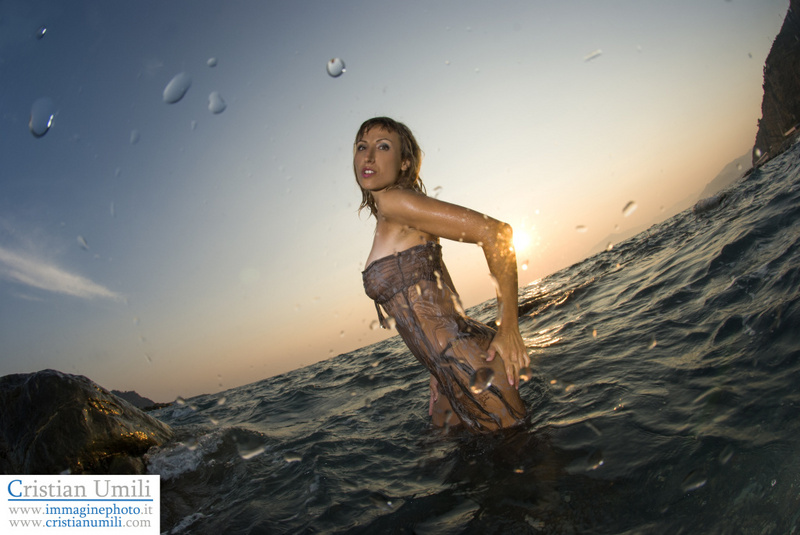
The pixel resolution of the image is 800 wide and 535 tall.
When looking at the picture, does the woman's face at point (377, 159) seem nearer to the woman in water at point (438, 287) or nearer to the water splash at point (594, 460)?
the woman in water at point (438, 287)

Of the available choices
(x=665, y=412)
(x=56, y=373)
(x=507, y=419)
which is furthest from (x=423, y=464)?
(x=56, y=373)

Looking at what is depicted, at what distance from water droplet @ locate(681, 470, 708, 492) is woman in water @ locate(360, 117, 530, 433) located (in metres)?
0.99

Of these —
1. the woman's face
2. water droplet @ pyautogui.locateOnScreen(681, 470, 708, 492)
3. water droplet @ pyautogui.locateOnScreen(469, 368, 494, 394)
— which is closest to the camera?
water droplet @ pyautogui.locateOnScreen(681, 470, 708, 492)

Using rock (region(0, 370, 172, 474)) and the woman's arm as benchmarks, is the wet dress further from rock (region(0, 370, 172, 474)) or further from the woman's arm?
rock (region(0, 370, 172, 474))

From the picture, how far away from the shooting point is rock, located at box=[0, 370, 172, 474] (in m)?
3.82

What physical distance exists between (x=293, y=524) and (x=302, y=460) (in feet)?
3.99

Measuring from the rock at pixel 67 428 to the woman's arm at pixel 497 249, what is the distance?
12.5ft

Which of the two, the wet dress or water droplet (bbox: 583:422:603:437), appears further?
the wet dress

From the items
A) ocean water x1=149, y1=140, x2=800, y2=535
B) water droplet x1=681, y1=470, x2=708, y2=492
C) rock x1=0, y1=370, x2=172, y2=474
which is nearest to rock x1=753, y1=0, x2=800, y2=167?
ocean water x1=149, y1=140, x2=800, y2=535

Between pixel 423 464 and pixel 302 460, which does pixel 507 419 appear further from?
pixel 302 460

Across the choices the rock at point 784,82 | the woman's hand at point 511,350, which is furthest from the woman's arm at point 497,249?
the rock at point 784,82

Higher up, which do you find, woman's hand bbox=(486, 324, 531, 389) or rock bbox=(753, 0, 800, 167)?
rock bbox=(753, 0, 800, 167)

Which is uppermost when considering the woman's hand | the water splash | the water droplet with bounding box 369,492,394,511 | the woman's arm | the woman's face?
the woman's face

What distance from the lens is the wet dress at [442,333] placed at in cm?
276
